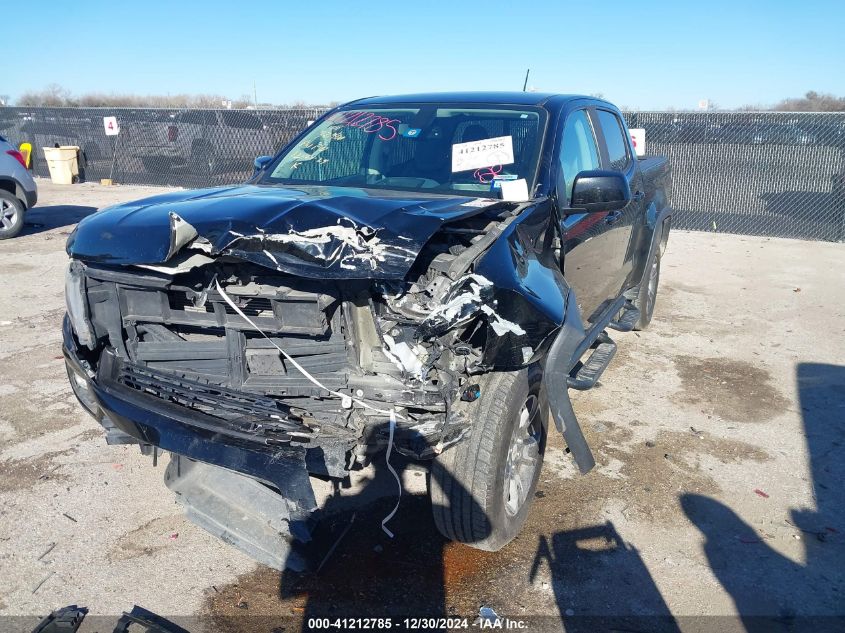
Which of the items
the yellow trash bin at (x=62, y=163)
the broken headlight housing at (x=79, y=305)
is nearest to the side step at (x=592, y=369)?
the broken headlight housing at (x=79, y=305)

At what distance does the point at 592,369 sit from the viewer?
14.3 feet

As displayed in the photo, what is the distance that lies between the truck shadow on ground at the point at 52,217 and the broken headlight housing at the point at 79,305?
9.60 metres

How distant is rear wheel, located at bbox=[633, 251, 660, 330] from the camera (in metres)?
6.32

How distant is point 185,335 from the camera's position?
3.25 meters

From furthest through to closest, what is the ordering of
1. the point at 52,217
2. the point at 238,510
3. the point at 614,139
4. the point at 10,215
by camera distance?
the point at 52,217
the point at 10,215
the point at 614,139
the point at 238,510

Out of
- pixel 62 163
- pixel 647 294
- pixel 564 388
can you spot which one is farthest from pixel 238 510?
pixel 62 163

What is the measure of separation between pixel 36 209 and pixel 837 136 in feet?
49.0

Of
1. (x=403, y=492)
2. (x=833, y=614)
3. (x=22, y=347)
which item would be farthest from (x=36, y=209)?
(x=833, y=614)

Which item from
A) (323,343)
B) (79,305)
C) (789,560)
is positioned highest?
(79,305)

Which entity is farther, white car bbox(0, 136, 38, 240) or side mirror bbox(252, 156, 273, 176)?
white car bbox(0, 136, 38, 240)

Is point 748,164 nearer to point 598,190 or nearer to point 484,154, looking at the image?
point 598,190

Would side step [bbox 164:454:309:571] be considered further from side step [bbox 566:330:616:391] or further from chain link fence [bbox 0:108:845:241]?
chain link fence [bbox 0:108:845:241]

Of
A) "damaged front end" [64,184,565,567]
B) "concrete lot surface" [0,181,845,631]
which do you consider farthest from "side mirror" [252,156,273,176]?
"concrete lot surface" [0,181,845,631]

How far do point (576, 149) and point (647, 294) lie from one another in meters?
2.65
